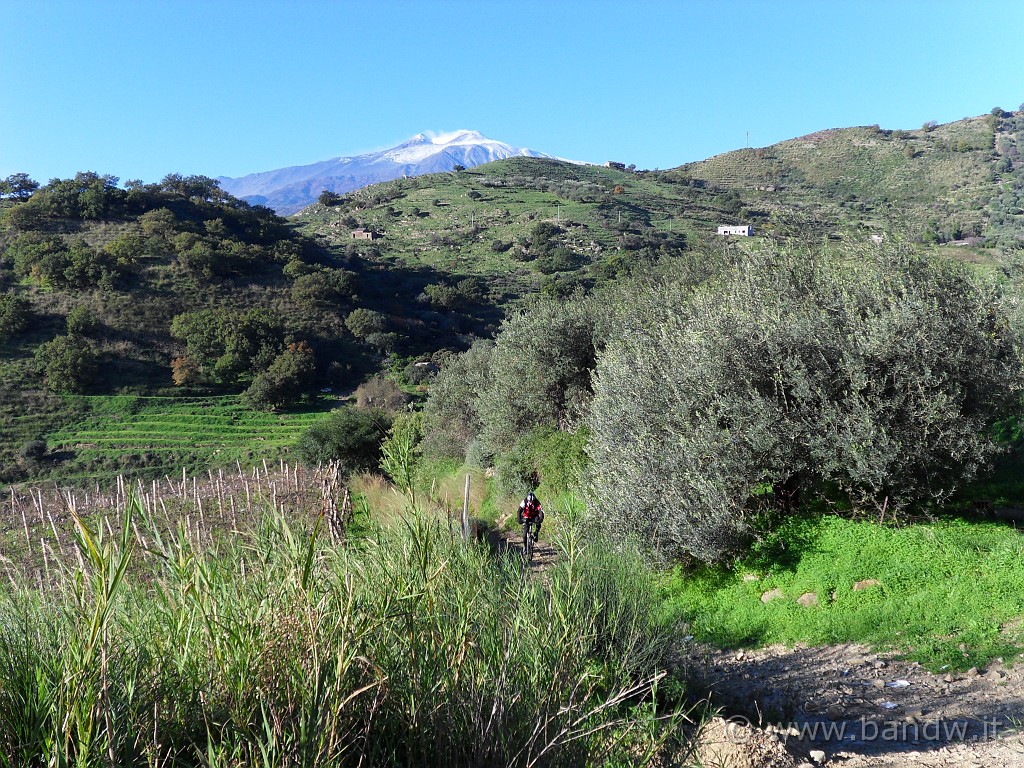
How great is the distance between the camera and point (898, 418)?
920 cm

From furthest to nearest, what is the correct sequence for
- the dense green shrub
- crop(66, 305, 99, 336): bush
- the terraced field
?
the dense green shrub, crop(66, 305, 99, 336): bush, the terraced field

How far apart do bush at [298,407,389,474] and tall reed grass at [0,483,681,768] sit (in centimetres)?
2305

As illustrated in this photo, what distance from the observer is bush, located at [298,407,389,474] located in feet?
85.3

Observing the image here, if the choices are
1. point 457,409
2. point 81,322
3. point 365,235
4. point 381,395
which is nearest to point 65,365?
point 81,322

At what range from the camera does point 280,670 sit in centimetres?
253

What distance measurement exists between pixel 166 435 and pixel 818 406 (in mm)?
34432

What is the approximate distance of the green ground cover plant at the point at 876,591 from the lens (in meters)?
7.23

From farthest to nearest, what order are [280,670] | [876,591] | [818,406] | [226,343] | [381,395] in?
[226,343]
[381,395]
[818,406]
[876,591]
[280,670]

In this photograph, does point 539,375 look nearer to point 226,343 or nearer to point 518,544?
point 518,544

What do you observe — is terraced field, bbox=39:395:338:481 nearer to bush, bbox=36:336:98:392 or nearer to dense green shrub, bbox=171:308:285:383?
bush, bbox=36:336:98:392

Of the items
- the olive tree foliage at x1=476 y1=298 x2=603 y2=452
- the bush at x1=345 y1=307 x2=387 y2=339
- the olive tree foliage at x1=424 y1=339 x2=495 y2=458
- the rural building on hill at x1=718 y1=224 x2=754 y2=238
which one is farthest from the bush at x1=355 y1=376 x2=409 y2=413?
the rural building on hill at x1=718 y1=224 x2=754 y2=238

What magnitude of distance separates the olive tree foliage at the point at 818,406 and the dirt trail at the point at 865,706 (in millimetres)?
2416

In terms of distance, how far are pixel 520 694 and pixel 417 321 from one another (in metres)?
50.6

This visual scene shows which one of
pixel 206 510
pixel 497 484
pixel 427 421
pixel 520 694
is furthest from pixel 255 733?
pixel 427 421
